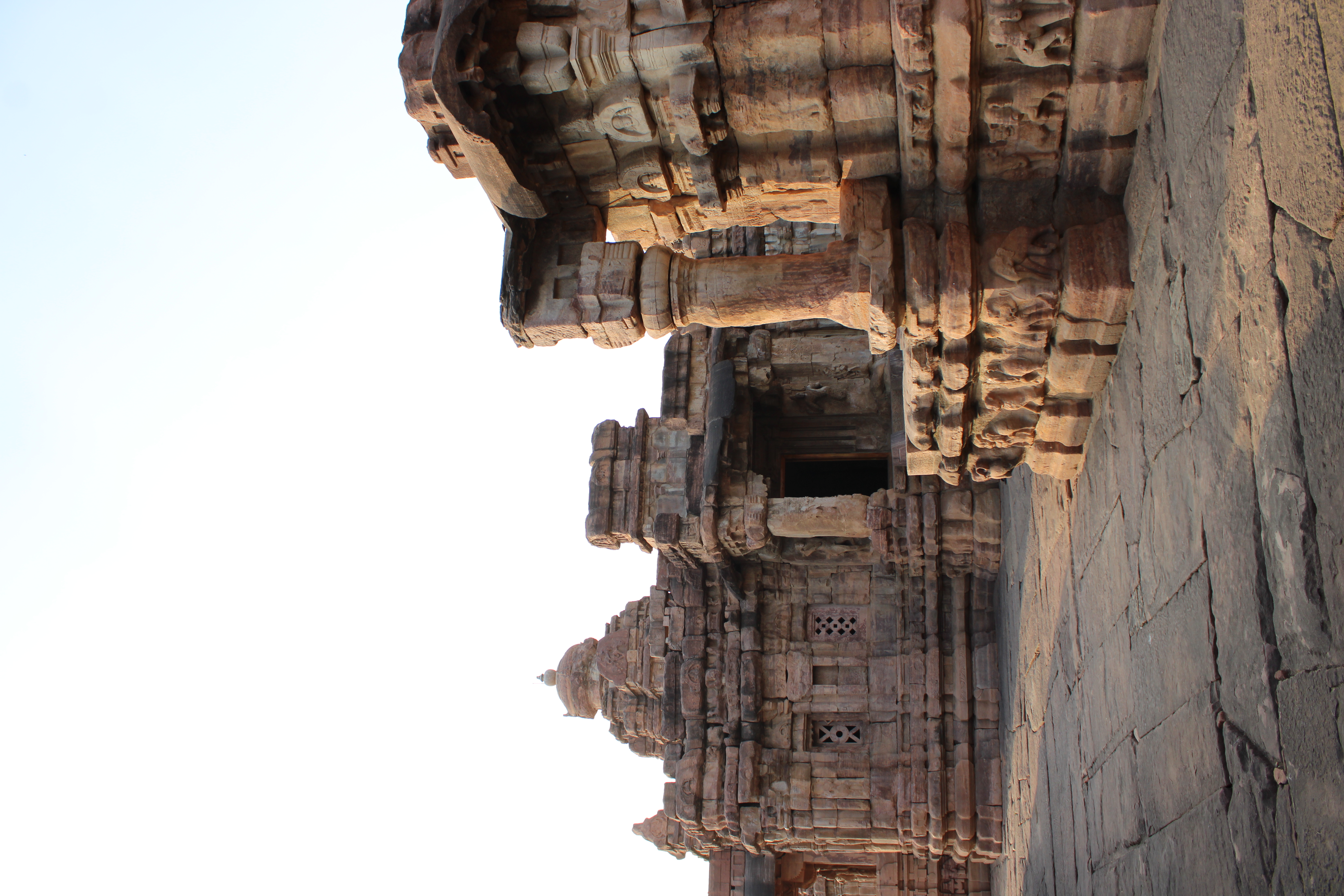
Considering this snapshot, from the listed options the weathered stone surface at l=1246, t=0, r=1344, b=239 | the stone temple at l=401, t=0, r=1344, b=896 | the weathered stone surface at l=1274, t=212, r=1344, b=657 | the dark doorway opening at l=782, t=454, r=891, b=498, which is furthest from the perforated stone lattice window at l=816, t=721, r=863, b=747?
the weathered stone surface at l=1246, t=0, r=1344, b=239

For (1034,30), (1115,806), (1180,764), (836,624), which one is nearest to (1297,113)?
(1034,30)

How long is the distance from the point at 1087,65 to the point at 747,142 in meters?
1.75

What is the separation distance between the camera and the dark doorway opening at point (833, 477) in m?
11.7

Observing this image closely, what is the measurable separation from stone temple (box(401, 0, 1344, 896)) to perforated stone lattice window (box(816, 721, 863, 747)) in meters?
1.79

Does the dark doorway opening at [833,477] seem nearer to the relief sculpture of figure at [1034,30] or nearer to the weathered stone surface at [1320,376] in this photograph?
the relief sculpture of figure at [1034,30]

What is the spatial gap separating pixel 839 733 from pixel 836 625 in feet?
4.06

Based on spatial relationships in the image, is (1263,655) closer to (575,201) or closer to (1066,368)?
Result: (1066,368)

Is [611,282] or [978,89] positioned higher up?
[978,89]

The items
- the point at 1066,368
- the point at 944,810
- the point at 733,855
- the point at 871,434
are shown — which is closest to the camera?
the point at 1066,368

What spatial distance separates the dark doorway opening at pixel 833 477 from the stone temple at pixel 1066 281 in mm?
2727

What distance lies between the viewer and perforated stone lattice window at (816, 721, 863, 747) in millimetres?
10312

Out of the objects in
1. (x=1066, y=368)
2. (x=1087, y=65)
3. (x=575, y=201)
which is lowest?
(x=1066, y=368)

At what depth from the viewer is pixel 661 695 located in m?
11.2

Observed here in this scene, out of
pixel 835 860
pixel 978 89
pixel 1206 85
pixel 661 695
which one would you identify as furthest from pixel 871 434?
pixel 1206 85
